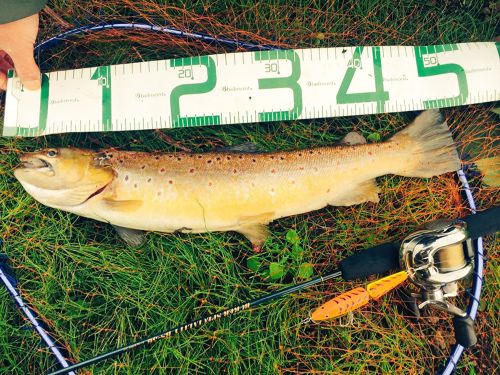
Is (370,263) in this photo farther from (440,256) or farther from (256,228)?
(256,228)

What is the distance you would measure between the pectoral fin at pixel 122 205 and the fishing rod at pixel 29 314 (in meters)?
0.73

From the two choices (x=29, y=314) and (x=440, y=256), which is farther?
(x=29, y=314)

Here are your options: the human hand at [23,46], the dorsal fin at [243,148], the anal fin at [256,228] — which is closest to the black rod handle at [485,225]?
the anal fin at [256,228]

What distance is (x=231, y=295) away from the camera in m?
2.39

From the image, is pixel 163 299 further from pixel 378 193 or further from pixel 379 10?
pixel 379 10

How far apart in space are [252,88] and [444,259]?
4.53ft

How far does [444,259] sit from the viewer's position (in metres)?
1.97

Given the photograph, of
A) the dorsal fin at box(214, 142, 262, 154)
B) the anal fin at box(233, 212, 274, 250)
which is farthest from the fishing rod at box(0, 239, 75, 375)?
the dorsal fin at box(214, 142, 262, 154)

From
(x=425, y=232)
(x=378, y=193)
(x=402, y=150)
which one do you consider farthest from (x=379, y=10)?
(x=425, y=232)

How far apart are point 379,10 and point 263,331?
2.15m

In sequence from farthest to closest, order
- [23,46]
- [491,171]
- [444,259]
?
[491,171] → [23,46] → [444,259]

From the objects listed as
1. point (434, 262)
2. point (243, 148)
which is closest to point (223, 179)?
point (243, 148)

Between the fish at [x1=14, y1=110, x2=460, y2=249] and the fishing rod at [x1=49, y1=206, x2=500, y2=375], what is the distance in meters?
0.42

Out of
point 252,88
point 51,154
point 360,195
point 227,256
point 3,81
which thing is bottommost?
point 227,256
